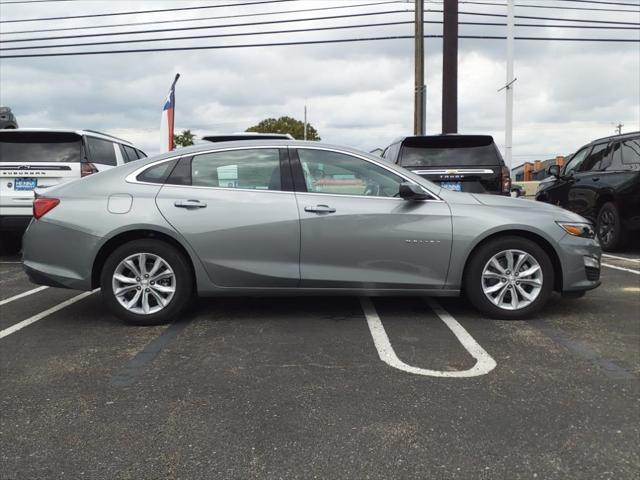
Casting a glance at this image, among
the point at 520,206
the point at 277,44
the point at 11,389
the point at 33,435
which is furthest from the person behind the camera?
the point at 277,44

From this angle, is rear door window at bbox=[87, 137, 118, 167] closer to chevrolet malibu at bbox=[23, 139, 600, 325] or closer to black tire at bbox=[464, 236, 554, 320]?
chevrolet malibu at bbox=[23, 139, 600, 325]

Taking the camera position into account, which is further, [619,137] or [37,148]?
[619,137]

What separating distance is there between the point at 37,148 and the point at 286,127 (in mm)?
55880

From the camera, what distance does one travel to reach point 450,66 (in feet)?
46.8

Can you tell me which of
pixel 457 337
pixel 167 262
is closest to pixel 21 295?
pixel 167 262

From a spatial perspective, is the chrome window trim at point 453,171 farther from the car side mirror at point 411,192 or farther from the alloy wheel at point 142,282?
the alloy wheel at point 142,282

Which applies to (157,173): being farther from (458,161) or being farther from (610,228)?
(610,228)

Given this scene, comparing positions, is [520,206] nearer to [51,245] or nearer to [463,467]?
[463,467]

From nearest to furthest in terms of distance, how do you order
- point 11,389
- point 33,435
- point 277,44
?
1. point 33,435
2. point 11,389
3. point 277,44

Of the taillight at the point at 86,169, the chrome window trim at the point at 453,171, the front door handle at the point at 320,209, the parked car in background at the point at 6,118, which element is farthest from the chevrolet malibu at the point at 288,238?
the parked car in background at the point at 6,118

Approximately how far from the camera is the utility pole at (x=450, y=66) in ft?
46.3

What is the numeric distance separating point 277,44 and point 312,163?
17.9 m

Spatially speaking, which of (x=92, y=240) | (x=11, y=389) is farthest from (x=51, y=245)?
(x=11, y=389)

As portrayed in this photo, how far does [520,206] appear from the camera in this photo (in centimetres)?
474
